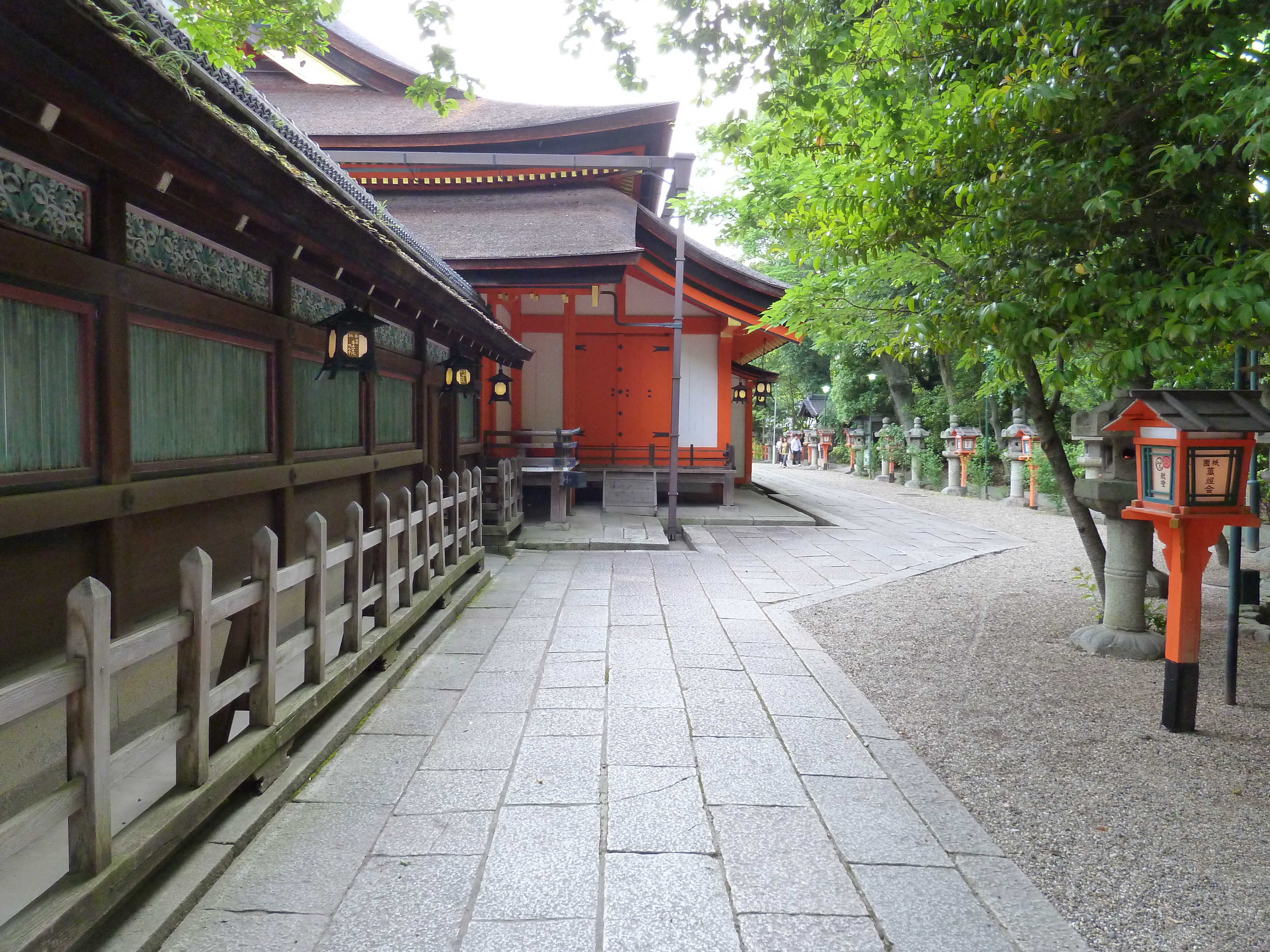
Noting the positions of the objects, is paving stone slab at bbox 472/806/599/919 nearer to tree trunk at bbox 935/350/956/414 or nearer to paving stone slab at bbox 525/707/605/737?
paving stone slab at bbox 525/707/605/737

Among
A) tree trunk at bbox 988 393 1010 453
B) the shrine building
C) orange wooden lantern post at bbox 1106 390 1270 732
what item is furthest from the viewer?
tree trunk at bbox 988 393 1010 453

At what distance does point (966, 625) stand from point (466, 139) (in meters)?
10.4

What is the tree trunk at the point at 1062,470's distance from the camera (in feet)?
18.7

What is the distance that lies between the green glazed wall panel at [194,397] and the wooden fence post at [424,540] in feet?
4.35

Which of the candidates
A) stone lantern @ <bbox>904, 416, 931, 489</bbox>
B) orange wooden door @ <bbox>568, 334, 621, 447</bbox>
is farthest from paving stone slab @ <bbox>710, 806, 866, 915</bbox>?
stone lantern @ <bbox>904, 416, 931, 489</bbox>

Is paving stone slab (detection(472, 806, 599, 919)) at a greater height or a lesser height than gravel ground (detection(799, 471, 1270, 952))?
greater

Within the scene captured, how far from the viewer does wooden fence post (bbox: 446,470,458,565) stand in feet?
20.4

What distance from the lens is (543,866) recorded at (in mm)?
2500

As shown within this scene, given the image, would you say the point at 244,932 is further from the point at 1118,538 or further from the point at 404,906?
the point at 1118,538

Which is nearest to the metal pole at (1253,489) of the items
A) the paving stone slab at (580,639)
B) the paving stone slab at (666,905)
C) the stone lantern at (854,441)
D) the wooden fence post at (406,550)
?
the paving stone slab at (666,905)

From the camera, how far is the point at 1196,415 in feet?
12.8

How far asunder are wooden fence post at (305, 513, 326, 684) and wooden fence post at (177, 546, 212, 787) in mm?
840

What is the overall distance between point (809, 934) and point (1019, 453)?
16.9 m

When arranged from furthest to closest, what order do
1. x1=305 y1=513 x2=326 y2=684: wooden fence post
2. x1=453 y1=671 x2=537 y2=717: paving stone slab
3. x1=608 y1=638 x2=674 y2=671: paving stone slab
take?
1. x1=608 y1=638 x2=674 y2=671: paving stone slab
2. x1=453 y1=671 x2=537 y2=717: paving stone slab
3. x1=305 y1=513 x2=326 y2=684: wooden fence post
